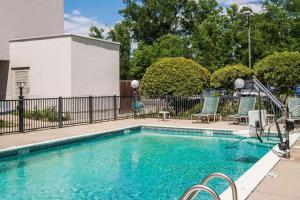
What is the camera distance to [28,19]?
2005 cm

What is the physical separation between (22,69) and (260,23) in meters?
23.3

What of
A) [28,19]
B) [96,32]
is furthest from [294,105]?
[96,32]

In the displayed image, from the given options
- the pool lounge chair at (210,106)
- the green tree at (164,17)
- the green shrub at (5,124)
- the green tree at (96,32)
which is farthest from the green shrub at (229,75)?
the green tree at (164,17)

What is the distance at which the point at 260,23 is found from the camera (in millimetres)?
33594

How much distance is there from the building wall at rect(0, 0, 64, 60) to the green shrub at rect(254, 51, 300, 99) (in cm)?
1229

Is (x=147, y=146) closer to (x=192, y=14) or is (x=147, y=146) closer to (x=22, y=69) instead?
(x=22, y=69)

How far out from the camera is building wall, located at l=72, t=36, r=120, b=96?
16828 millimetres

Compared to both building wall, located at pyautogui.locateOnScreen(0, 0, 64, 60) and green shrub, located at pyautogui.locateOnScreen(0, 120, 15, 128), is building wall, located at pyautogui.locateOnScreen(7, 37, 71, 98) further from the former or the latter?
green shrub, located at pyautogui.locateOnScreen(0, 120, 15, 128)

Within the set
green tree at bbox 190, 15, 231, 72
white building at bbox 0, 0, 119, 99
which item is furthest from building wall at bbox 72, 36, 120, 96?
green tree at bbox 190, 15, 231, 72

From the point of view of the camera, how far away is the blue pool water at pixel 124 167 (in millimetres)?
6816

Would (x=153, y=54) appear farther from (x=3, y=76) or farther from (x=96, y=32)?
(x=3, y=76)

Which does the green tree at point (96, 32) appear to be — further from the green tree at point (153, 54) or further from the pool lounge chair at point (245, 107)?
the pool lounge chair at point (245, 107)

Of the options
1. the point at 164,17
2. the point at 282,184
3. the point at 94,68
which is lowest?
the point at 282,184

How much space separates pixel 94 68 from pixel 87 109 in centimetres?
231
